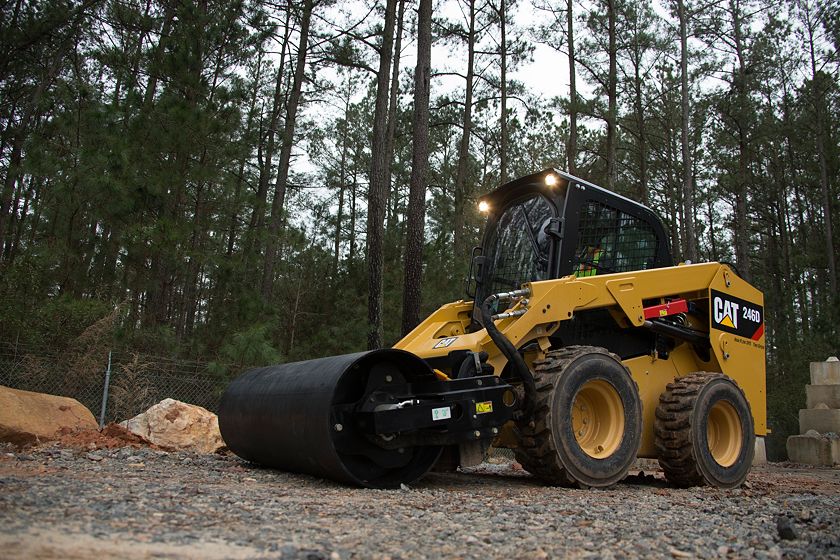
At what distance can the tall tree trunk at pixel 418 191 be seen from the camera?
13.0 m

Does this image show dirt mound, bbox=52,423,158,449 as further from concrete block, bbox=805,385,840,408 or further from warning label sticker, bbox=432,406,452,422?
concrete block, bbox=805,385,840,408

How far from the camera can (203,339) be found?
532 inches

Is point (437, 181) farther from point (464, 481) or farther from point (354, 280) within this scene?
point (464, 481)

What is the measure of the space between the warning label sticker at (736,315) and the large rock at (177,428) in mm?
5492

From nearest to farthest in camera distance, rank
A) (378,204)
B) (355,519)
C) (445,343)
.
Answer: (355,519) → (445,343) → (378,204)

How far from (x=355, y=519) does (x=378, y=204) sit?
11.3 m

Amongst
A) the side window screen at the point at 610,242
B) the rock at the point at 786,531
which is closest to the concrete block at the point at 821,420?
the side window screen at the point at 610,242

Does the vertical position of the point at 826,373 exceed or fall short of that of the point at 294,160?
it falls short

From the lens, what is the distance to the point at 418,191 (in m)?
13.4

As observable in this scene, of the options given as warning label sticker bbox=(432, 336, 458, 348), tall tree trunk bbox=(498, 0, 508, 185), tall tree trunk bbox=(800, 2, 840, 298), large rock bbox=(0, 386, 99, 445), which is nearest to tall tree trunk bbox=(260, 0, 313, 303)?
tall tree trunk bbox=(498, 0, 508, 185)

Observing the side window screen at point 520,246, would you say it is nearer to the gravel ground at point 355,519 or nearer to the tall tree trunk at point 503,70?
the gravel ground at point 355,519

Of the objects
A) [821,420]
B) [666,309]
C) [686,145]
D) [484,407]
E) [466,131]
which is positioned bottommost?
[484,407]

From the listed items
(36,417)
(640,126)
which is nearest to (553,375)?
(36,417)

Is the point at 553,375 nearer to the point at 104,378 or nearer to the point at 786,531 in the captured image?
the point at 786,531
